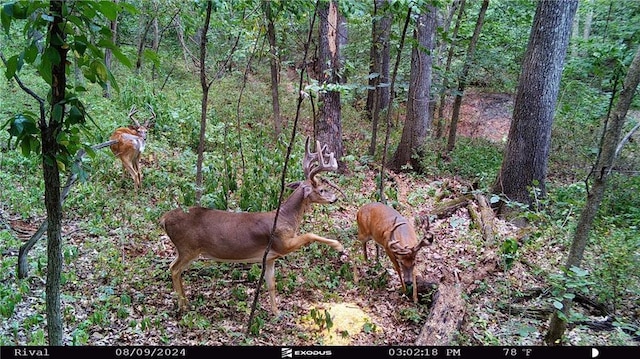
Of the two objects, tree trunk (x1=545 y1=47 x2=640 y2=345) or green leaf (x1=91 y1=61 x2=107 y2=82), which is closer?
green leaf (x1=91 y1=61 x2=107 y2=82)

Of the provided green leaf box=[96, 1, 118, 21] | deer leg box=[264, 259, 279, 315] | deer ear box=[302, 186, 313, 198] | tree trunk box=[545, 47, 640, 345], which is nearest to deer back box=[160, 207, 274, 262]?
deer leg box=[264, 259, 279, 315]

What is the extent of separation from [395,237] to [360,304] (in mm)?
999

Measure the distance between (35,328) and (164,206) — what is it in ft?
8.99

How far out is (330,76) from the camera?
9500mm

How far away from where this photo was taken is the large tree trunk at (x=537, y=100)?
8133 mm

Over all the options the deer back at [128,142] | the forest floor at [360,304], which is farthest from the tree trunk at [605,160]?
the deer back at [128,142]

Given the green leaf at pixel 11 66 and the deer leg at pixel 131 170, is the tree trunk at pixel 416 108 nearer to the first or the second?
the deer leg at pixel 131 170

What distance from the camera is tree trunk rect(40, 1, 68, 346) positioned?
242cm

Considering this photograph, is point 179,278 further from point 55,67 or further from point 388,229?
point 55,67

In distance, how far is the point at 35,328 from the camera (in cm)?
439

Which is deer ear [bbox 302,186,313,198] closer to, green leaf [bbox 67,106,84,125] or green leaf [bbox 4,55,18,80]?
green leaf [bbox 67,106,84,125]
